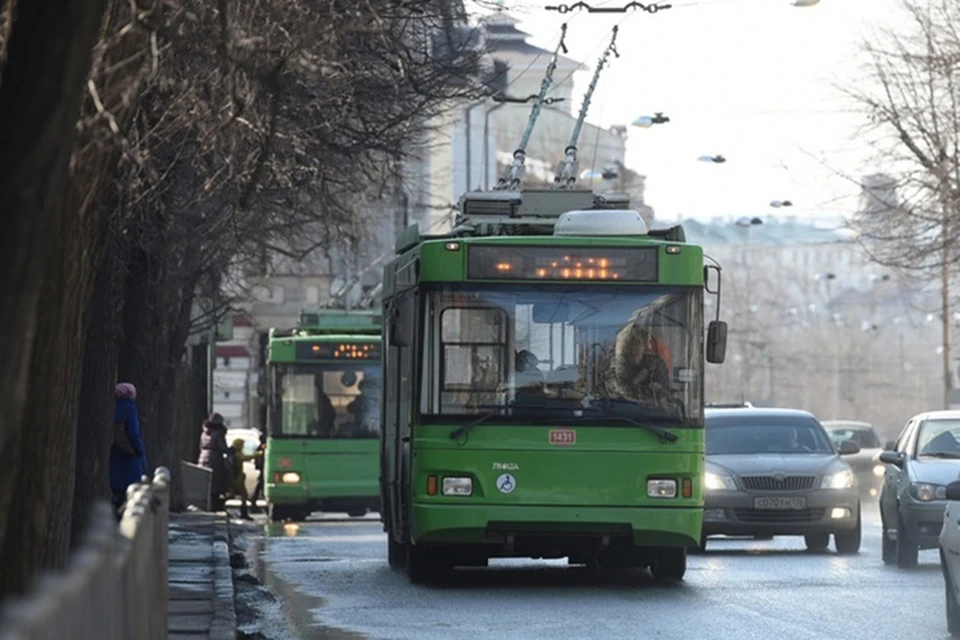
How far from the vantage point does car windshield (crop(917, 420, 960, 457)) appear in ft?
75.2

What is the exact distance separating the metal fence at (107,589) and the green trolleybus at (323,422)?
24.6m

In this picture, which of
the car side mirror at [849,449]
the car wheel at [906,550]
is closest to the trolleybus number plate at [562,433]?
the car wheel at [906,550]

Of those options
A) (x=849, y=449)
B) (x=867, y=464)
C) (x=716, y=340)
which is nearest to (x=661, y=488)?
(x=716, y=340)

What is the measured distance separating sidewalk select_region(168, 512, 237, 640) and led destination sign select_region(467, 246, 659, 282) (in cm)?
321

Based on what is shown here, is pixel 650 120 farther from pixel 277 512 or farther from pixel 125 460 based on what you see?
pixel 125 460

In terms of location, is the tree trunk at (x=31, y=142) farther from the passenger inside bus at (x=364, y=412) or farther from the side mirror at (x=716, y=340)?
the passenger inside bus at (x=364, y=412)

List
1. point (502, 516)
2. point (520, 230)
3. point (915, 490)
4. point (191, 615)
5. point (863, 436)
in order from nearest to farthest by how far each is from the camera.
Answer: point (191, 615), point (502, 516), point (520, 230), point (915, 490), point (863, 436)

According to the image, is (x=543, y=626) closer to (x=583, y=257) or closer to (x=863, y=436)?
(x=583, y=257)

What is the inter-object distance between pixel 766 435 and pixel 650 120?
1630 cm

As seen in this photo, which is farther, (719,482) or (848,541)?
(848,541)

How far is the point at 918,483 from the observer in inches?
866

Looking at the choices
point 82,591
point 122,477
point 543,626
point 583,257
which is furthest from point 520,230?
point 82,591

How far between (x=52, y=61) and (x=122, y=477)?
1260cm

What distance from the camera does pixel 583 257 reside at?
1859cm
